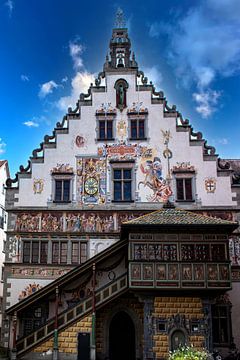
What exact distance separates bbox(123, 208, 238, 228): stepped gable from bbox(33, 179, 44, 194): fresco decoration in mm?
6321

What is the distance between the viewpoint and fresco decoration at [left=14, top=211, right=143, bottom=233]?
2359 centimetres

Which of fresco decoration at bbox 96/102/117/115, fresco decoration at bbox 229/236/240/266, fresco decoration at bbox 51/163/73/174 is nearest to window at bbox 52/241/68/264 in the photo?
fresco decoration at bbox 51/163/73/174

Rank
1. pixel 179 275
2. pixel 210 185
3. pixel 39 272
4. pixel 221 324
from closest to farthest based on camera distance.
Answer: pixel 179 275, pixel 221 324, pixel 39 272, pixel 210 185

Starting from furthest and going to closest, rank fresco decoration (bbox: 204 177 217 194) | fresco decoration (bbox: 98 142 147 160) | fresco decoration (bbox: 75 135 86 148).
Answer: fresco decoration (bbox: 75 135 86 148) < fresco decoration (bbox: 98 142 147 160) < fresco decoration (bbox: 204 177 217 194)

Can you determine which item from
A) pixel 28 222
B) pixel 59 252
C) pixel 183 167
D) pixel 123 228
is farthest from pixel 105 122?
pixel 59 252

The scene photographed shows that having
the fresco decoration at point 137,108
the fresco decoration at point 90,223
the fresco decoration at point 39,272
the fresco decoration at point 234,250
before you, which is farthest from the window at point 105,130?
the fresco decoration at point 234,250

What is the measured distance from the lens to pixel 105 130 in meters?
25.0

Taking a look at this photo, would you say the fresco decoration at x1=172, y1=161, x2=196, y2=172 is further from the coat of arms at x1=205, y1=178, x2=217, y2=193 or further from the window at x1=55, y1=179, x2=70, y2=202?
the window at x1=55, y1=179, x2=70, y2=202

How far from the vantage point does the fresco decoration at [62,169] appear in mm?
24438

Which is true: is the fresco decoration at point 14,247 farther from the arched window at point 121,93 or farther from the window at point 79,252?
the arched window at point 121,93

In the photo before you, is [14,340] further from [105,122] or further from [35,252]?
[105,122]

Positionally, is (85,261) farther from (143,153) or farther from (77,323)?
(143,153)

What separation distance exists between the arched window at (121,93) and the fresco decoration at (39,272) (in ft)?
31.0

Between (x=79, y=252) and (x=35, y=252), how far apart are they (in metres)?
2.32
